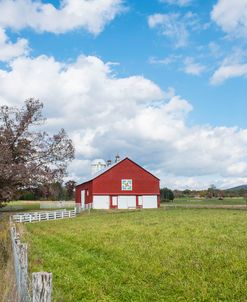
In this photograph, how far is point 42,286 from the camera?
3934 millimetres

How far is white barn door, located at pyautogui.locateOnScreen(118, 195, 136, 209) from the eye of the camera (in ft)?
189

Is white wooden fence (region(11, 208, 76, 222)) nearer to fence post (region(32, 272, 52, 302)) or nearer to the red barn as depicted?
the red barn

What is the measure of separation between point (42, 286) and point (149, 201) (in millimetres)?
55920

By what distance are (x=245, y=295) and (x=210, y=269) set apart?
230 centimetres

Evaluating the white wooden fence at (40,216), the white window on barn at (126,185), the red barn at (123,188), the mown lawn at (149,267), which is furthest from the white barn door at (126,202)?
the mown lawn at (149,267)

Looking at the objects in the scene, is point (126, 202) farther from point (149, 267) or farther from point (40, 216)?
point (149, 267)

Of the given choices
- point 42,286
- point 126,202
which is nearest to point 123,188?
point 126,202

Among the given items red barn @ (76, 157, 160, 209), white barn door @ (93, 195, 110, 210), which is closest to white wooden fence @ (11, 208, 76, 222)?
white barn door @ (93, 195, 110, 210)

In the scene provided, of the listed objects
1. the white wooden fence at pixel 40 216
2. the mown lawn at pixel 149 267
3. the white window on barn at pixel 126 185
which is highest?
the white window on barn at pixel 126 185

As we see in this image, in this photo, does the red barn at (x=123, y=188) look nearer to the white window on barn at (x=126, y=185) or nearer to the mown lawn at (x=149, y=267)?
the white window on barn at (x=126, y=185)

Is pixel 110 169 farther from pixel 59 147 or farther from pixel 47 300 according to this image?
pixel 47 300

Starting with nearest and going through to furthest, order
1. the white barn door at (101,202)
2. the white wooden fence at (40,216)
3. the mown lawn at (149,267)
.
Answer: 1. the mown lawn at (149,267)
2. the white wooden fence at (40,216)
3. the white barn door at (101,202)

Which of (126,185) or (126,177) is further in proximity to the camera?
(126,177)

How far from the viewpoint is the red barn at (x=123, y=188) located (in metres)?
56.8
